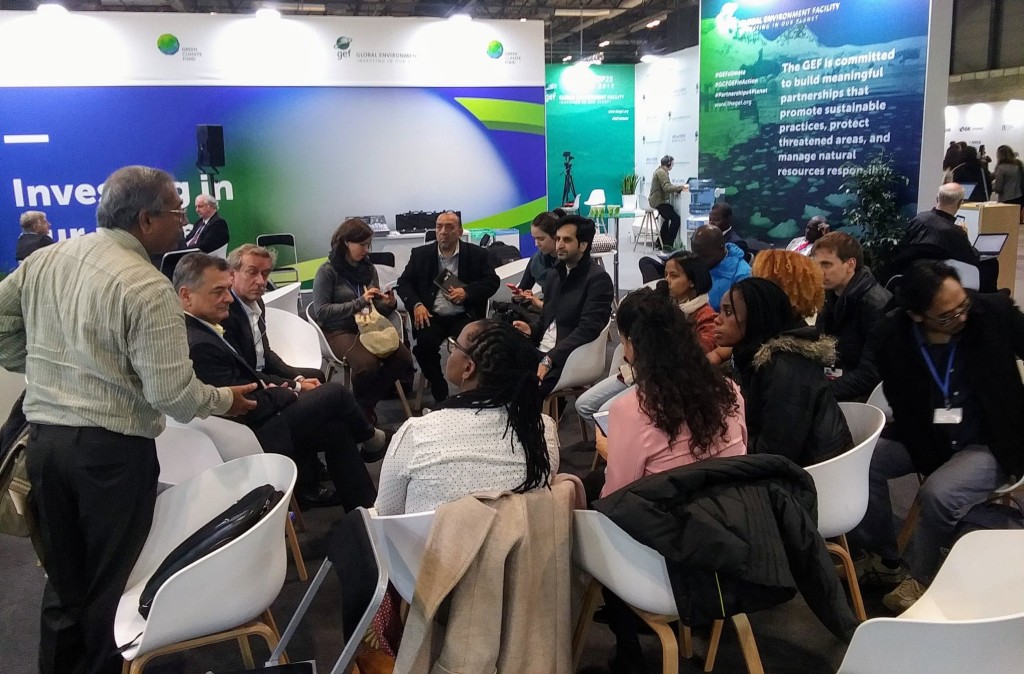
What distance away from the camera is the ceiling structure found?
534 inches

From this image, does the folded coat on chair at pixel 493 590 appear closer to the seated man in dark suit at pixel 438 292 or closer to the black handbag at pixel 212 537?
the black handbag at pixel 212 537

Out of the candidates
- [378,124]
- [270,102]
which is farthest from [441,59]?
[270,102]

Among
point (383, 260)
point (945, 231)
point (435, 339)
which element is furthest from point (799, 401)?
point (383, 260)

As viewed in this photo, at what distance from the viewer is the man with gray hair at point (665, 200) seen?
38.5 feet

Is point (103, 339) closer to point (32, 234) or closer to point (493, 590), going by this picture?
point (493, 590)

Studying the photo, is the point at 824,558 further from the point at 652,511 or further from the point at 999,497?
the point at 999,497

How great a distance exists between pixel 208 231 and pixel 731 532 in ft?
21.3

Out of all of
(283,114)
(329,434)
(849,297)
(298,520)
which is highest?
(283,114)


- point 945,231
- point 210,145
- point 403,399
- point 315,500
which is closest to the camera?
point 315,500

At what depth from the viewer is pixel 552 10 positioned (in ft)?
51.2

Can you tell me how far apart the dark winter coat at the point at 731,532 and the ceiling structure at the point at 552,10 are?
1232cm

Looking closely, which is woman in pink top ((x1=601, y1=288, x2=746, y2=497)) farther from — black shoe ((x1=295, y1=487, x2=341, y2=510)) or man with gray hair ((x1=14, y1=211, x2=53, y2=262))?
man with gray hair ((x1=14, y1=211, x2=53, y2=262))

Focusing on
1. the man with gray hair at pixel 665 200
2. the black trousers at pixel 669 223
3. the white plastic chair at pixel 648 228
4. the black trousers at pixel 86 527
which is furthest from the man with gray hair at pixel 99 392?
the white plastic chair at pixel 648 228

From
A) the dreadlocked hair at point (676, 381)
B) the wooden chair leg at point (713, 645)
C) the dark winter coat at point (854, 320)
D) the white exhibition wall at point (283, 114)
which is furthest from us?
the white exhibition wall at point (283, 114)
